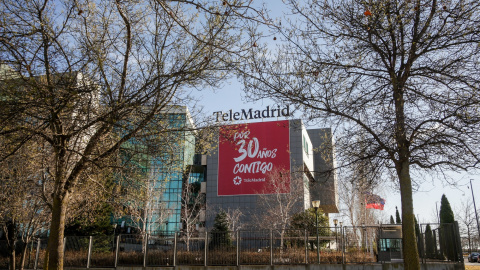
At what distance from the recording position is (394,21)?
855 centimetres

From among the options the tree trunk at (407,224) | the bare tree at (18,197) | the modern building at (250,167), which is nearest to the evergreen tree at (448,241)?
the tree trunk at (407,224)

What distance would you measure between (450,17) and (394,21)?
1143 mm

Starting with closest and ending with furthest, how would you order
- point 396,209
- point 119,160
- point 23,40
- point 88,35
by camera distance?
point 23,40, point 88,35, point 119,160, point 396,209

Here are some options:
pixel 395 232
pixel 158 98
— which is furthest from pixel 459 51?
pixel 395 232

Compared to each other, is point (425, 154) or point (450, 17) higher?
point (450, 17)

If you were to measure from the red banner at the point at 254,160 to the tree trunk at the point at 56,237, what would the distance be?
3989 cm

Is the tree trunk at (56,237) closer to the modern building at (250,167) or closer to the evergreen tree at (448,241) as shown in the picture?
the evergreen tree at (448,241)

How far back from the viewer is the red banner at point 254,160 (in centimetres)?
4947

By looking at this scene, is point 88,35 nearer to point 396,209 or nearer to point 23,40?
point 23,40

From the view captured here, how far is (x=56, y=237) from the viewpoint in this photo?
890 centimetres

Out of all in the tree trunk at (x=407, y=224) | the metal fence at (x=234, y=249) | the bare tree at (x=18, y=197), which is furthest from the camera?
the metal fence at (x=234, y=249)

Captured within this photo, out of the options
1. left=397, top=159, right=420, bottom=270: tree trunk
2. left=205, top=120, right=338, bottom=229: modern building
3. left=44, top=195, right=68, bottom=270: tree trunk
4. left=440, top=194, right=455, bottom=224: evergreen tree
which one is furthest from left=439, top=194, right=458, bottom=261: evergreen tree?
left=205, top=120, right=338, bottom=229: modern building

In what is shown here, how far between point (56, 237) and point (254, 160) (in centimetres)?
4193

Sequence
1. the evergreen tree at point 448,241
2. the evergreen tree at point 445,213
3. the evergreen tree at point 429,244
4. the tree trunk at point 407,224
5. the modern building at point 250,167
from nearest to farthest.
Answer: the tree trunk at point 407,224 → the evergreen tree at point 448,241 → the evergreen tree at point 429,244 → the evergreen tree at point 445,213 → the modern building at point 250,167
